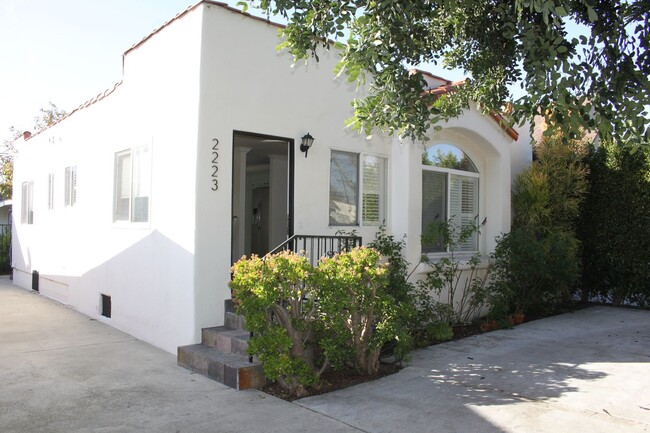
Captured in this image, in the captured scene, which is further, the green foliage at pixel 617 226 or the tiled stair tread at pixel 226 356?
the green foliage at pixel 617 226

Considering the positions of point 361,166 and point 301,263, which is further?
point 361,166

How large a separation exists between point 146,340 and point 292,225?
2.64 m

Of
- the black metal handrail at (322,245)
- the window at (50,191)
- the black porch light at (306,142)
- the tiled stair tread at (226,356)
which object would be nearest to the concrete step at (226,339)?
the tiled stair tread at (226,356)

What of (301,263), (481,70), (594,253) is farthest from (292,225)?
(594,253)

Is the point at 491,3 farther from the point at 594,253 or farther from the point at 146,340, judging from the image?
the point at 594,253

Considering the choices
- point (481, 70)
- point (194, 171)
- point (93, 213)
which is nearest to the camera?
point (481, 70)

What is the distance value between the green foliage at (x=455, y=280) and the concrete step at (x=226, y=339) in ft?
9.50

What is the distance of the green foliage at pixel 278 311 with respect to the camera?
4.90 metres

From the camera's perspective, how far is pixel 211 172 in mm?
6375

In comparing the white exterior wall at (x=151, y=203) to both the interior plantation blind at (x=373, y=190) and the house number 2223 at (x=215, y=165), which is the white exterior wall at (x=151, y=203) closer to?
the house number 2223 at (x=215, y=165)

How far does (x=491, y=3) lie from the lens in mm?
5133

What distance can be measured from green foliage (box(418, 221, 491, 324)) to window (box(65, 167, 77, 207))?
23.1ft

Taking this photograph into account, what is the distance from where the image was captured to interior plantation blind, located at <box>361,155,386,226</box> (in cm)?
801

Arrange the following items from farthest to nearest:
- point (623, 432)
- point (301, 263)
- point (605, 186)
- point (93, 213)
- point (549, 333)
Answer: point (605, 186) < point (93, 213) < point (549, 333) < point (301, 263) < point (623, 432)
